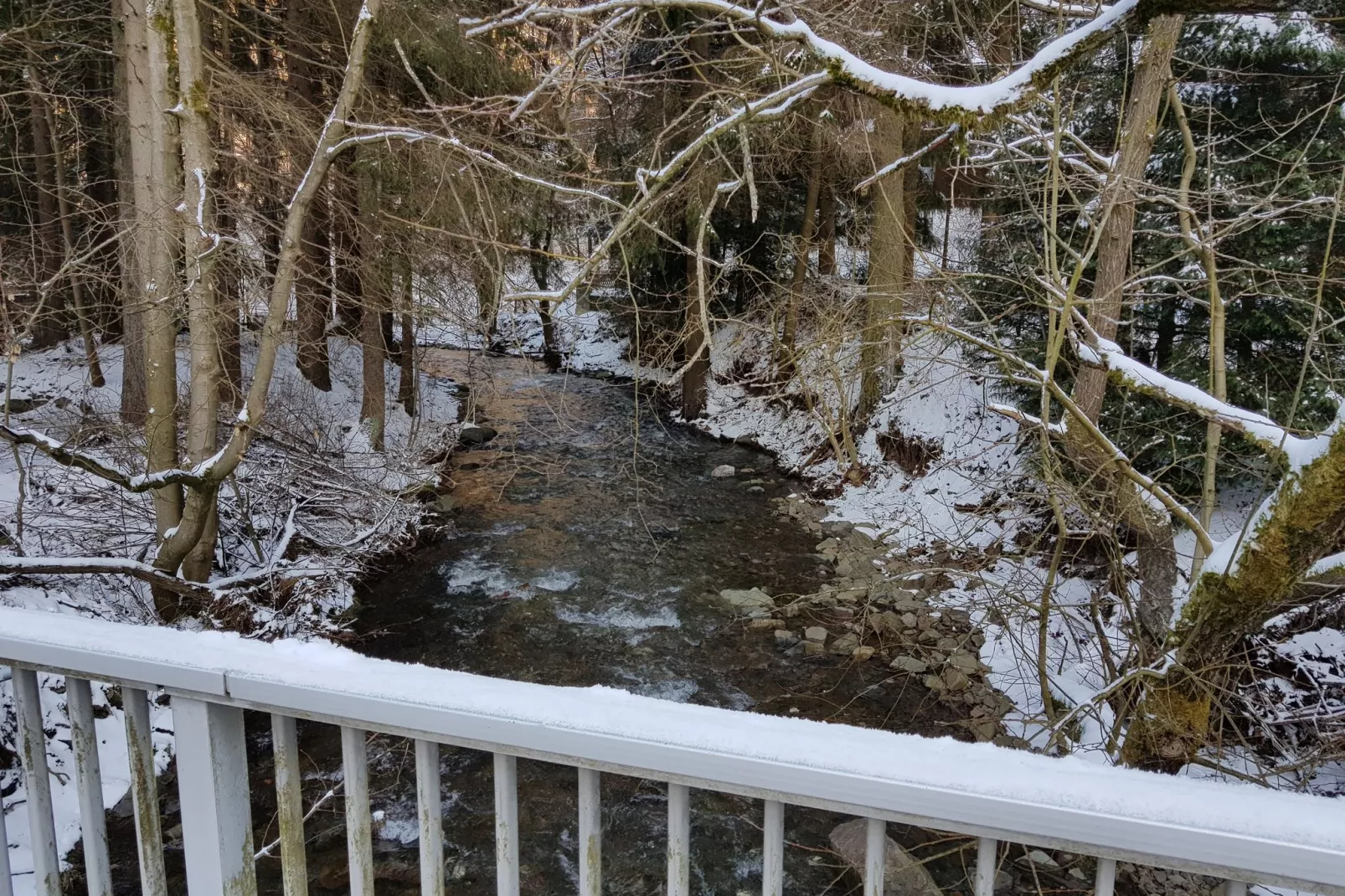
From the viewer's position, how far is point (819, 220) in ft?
47.8

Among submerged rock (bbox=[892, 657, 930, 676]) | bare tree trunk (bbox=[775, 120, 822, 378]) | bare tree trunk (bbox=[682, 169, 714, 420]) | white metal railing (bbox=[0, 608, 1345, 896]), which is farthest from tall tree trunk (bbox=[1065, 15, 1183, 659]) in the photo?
bare tree trunk (bbox=[682, 169, 714, 420])

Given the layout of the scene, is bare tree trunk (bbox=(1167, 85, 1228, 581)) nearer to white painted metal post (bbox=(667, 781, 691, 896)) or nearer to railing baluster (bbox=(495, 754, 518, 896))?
white painted metal post (bbox=(667, 781, 691, 896))

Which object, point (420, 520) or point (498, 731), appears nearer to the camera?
point (498, 731)

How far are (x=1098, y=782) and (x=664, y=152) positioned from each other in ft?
38.9

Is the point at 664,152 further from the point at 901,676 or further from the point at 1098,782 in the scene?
the point at 1098,782

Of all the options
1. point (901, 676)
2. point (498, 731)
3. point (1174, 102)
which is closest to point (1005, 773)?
point (498, 731)

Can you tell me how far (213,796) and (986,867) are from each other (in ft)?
4.22

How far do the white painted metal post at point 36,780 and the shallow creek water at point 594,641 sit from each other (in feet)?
9.30

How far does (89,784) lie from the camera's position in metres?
1.57

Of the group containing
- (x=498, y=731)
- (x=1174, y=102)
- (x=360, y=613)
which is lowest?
(x=360, y=613)

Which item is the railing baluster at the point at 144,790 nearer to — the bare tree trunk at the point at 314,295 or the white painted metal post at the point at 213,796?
the white painted metal post at the point at 213,796

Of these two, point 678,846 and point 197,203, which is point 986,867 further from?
point 197,203

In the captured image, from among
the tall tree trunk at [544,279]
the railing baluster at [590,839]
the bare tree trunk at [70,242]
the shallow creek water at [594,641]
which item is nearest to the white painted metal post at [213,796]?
the railing baluster at [590,839]

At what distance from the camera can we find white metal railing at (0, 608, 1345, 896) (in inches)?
40.6
